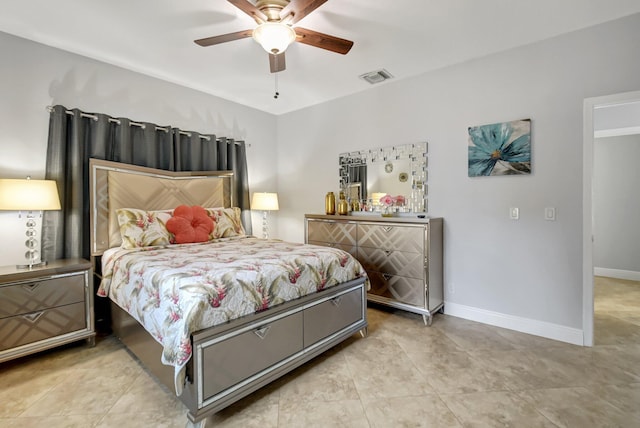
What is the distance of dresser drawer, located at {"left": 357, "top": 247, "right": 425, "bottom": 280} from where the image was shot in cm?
302

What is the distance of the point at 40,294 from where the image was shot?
89.9 inches

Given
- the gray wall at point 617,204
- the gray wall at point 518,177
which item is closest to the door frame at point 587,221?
the gray wall at point 518,177

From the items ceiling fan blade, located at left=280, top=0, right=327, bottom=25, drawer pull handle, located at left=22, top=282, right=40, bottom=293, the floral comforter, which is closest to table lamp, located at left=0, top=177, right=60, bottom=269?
drawer pull handle, located at left=22, top=282, right=40, bottom=293

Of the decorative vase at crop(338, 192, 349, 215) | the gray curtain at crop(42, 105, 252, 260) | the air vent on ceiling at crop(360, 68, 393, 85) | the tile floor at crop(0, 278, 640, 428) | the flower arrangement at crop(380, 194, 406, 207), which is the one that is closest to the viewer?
the tile floor at crop(0, 278, 640, 428)

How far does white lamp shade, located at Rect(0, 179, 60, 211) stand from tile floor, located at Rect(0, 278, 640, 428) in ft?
3.98

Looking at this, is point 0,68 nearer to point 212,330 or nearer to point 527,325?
point 212,330

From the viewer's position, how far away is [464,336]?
8.96 feet

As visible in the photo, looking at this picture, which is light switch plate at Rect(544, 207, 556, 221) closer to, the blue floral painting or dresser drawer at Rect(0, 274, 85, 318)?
the blue floral painting

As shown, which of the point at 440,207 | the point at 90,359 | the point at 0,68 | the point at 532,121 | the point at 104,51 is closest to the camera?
→ the point at 90,359

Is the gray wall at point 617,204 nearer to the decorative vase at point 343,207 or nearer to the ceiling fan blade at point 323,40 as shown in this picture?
the decorative vase at point 343,207

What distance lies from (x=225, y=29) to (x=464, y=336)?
3468 mm

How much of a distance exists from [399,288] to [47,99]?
3885mm

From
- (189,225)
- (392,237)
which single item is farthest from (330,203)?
(189,225)

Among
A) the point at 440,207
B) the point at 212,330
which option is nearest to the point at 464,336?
the point at 440,207
